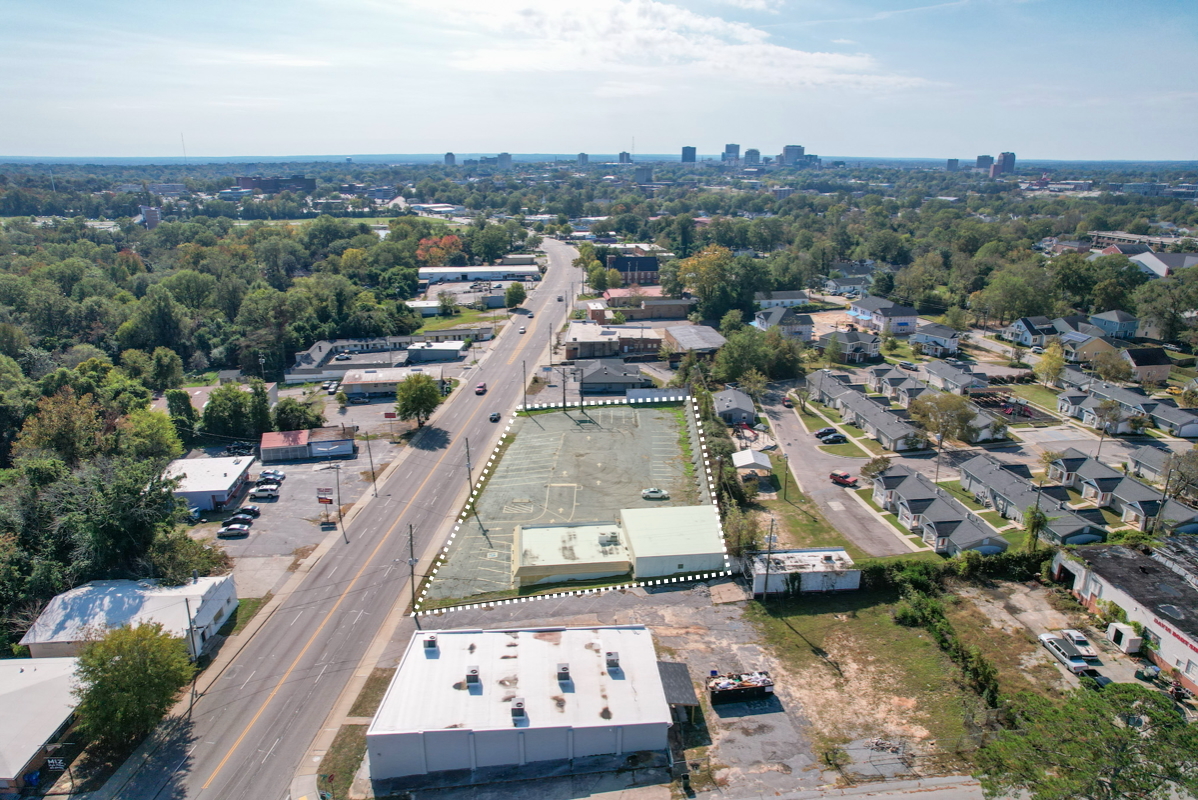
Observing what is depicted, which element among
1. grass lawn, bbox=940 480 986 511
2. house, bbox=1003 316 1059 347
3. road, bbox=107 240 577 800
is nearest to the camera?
road, bbox=107 240 577 800

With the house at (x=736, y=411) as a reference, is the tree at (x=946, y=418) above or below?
above

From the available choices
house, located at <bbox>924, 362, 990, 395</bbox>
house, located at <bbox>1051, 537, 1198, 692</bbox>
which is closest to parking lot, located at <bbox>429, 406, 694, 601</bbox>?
house, located at <bbox>1051, 537, 1198, 692</bbox>

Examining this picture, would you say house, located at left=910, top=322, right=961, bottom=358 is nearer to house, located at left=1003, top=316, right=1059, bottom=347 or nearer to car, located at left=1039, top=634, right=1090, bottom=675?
house, located at left=1003, top=316, right=1059, bottom=347

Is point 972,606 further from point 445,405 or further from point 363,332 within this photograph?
point 363,332

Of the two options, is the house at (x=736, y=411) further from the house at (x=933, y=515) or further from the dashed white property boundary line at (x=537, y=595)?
the house at (x=933, y=515)

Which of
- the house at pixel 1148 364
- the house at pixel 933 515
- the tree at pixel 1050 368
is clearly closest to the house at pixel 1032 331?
the house at pixel 1148 364

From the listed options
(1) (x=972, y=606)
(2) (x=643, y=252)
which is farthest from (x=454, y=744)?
(2) (x=643, y=252)
